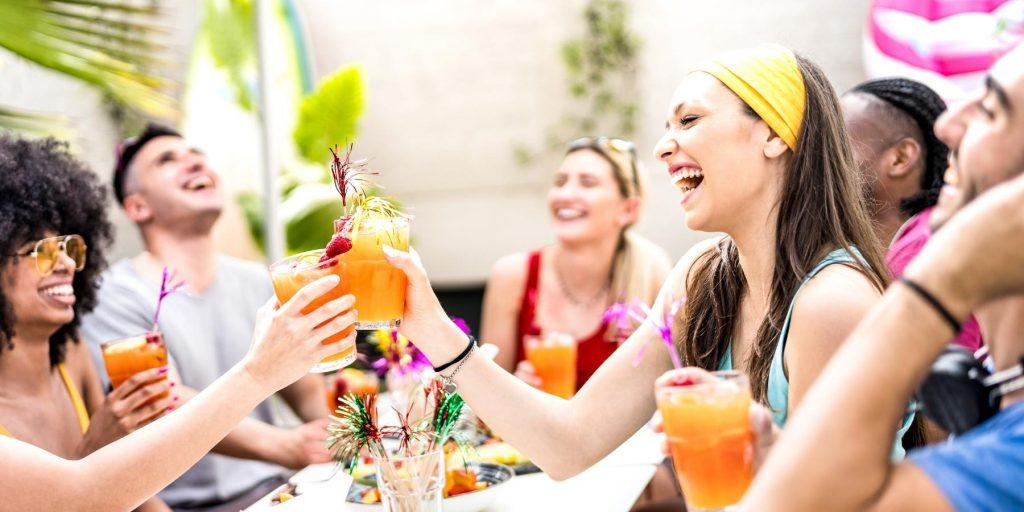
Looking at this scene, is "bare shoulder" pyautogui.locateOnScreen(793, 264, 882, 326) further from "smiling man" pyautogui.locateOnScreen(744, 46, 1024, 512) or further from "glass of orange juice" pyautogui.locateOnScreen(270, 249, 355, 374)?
"glass of orange juice" pyautogui.locateOnScreen(270, 249, 355, 374)

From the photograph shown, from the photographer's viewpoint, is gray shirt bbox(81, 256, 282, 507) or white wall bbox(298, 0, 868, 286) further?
white wall bbox(298, 0, 868, 286)

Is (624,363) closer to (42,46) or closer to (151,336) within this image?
(151,336)

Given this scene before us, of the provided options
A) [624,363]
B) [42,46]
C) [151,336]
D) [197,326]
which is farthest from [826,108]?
[197,326]

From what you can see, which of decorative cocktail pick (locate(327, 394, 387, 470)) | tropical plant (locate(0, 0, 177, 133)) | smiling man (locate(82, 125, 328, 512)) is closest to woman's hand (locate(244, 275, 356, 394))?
decorative cocktail pick (locate(327, 394, 387, 470))

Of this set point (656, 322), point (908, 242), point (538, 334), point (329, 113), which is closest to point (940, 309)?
point (656, 322)

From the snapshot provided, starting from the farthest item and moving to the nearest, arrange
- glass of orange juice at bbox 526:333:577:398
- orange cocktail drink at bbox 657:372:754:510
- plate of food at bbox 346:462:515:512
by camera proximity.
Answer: glass of orange juice at bbox 526:333:577:398 → plate of food at bbox 346:462:515:512 → orange cocktail drink at bbox 657:372:754:510

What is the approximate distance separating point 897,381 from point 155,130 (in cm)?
305

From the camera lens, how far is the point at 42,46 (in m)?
2.59

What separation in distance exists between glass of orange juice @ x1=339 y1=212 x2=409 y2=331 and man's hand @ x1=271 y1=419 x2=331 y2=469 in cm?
95

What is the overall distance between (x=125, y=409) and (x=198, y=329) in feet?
3.51

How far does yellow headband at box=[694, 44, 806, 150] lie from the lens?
1.84 meters

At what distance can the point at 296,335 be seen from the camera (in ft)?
5.52

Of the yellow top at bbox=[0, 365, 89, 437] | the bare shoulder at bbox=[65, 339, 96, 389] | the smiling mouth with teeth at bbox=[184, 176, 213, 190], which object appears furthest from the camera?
the smiling mouth with teeth at bbox=[184, 176, 213, 190]

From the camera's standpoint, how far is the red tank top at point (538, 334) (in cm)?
352
